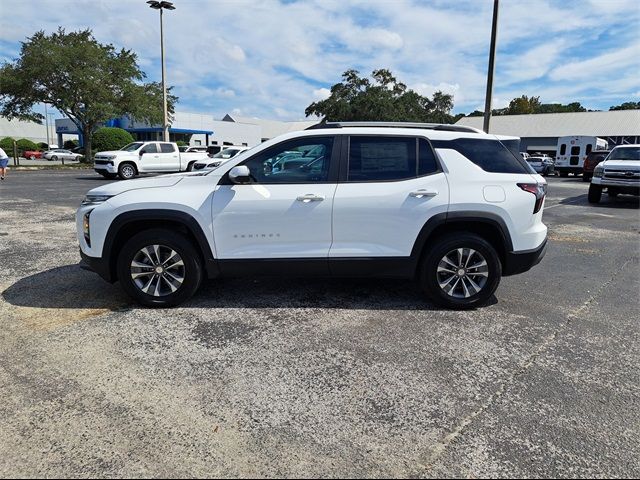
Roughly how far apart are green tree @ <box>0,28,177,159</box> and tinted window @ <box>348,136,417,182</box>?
106ft

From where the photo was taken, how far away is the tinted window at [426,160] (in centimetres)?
436

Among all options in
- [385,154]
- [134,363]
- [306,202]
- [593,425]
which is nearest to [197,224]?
[306,202]

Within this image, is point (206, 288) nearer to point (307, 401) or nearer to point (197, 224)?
point (197, 224)

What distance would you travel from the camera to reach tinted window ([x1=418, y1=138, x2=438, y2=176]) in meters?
4.36

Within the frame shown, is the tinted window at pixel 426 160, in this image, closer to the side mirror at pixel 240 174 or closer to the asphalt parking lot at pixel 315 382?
the asphalt parking lot at pixel 315 382

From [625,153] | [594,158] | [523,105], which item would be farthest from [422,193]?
[523,105]

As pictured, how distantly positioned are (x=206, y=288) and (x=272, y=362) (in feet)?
6.21

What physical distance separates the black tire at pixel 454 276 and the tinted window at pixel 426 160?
0.67 m

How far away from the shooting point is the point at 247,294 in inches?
190

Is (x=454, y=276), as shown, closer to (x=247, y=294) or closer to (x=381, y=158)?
(x=381, y=158)

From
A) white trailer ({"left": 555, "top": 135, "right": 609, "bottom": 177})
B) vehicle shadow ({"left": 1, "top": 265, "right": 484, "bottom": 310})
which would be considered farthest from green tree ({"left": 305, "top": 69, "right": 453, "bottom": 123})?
vehicle shadow ({"left": 1, "top": 265, "right": 484, "bottom": 310})

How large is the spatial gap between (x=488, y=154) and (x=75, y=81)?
110ft

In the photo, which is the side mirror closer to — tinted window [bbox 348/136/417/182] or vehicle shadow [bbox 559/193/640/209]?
tinted window [bbox 348/136/417/182]

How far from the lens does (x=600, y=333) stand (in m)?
4.05
